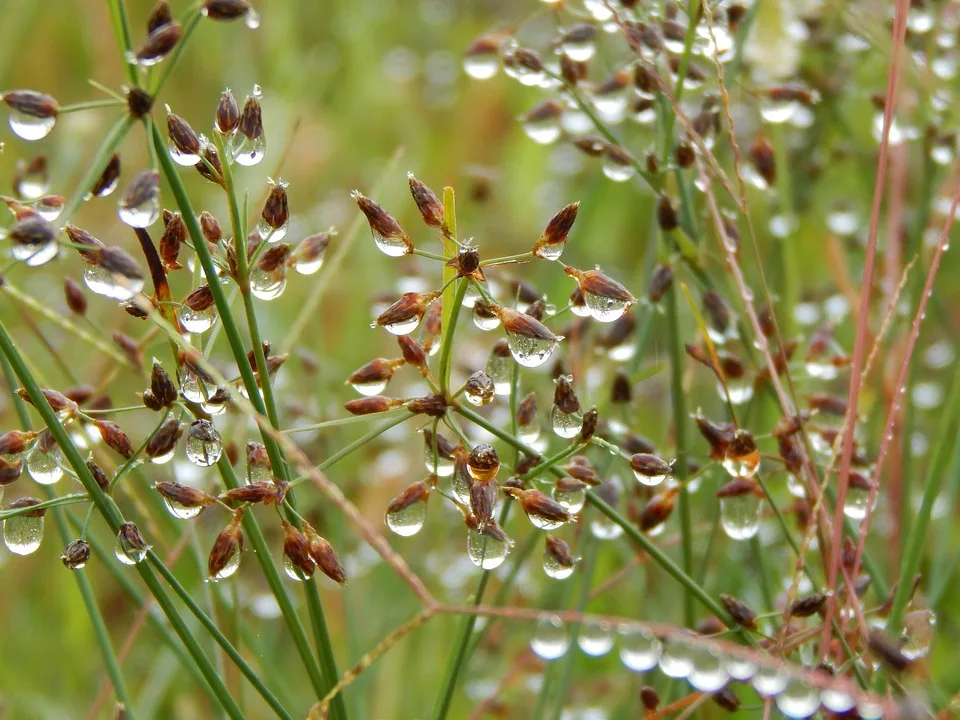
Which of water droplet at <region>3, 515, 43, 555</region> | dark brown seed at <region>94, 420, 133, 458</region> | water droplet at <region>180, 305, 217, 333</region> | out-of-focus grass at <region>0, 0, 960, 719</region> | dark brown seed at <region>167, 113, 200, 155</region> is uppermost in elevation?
dark brown seed at <region>167, 113, 200, 155</region>

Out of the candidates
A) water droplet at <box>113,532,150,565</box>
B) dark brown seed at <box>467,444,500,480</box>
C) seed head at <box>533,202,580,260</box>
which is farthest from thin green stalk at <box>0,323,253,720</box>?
seed head at <box>533,202,580,260</box>

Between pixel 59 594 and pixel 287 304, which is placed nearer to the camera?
pixel 59 594

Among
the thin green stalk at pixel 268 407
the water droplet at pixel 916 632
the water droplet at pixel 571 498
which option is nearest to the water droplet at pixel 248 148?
the thin green stalk at pixel 268 407

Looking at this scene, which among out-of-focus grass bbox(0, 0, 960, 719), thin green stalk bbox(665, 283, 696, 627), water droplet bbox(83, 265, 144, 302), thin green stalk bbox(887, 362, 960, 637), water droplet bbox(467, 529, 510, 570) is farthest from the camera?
out-of-focus grass bbox(0, 0, 960, 719)

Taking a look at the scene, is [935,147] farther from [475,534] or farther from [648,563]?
[475,534]

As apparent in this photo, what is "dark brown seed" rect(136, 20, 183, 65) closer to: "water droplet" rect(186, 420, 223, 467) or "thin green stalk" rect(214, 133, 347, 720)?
"thin green stalk" rect(214, 133, 347, 720)

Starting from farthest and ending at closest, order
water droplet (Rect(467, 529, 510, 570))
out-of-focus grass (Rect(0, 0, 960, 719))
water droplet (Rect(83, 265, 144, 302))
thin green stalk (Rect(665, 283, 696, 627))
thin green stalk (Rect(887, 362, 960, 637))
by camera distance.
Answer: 1. out-of-focus grass (Rect(0, 0, 960, 719))
2. thin green stalk (Rect(665, 283, 696, 627))
3. thin green stalk (Rect(887, 362, 960, 637))
4. water droplet (Rect(467, 529, 510, 570))
5. water droplet (Rect(83, 265, 144, 302))

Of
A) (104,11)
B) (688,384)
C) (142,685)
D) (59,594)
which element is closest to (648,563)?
(688,384)
